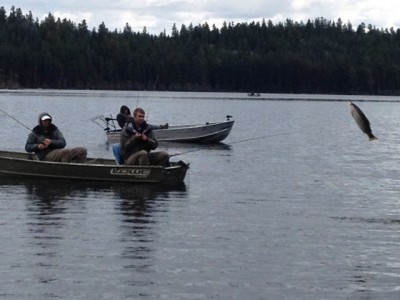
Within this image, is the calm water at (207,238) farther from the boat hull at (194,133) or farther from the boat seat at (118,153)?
the boat hull at (194,133)

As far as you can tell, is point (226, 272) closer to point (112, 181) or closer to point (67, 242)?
point (67, 242)

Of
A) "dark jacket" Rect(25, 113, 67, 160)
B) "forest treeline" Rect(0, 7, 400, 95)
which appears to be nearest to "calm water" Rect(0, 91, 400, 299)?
"dark jacket" Rect(25, 113, 67, 160)

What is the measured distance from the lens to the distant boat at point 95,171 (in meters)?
23.9

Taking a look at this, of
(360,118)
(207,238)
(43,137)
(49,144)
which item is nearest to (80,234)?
(207,238)

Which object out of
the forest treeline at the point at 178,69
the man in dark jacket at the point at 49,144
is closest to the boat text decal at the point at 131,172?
A: the man in dark jacket at the point at 49,144

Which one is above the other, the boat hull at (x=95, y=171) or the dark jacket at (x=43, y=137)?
the dark jacket at (x=43, y=137)

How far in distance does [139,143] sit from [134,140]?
0.80 feet

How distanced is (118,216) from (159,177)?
4964 mm

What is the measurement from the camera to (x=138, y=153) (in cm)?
2378

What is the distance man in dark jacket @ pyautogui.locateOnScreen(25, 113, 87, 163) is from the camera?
23.6 meters

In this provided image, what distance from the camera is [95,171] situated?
24062 millimetres

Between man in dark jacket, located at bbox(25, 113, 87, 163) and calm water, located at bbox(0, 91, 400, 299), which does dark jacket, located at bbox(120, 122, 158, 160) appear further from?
man in dark jacket, located at bbox(25, 113, 87, 163)

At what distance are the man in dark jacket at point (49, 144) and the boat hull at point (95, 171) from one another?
30 centimetres

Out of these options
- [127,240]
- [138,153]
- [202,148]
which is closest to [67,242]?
[127,240]
